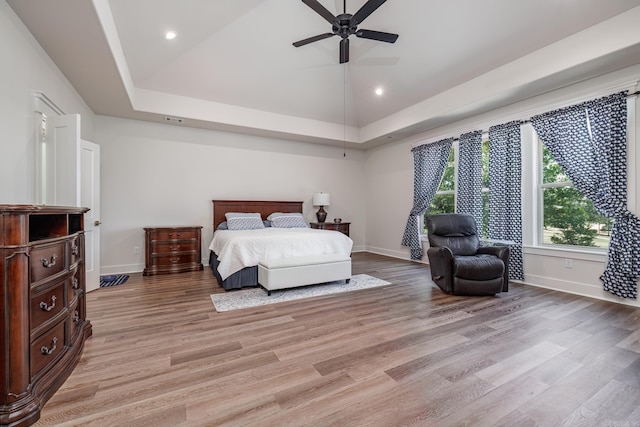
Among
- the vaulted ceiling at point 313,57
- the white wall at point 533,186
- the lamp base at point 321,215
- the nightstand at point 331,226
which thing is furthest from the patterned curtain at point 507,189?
the lamp base at point 321,215

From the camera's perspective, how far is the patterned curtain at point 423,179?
17.5ft

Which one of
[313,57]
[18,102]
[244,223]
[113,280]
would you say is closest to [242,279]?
[244,223]

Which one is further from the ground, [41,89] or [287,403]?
[41,89]

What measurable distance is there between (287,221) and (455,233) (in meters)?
2.99

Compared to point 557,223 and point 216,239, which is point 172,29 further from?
point 557,223

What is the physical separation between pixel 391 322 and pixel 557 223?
307cm

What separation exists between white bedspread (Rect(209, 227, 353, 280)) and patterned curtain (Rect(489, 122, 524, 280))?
239 cm

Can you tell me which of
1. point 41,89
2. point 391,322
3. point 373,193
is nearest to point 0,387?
point 391,322

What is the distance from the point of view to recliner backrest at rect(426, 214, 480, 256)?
4.00 metres

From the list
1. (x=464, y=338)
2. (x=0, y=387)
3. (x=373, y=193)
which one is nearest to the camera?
(x=0, y=387)

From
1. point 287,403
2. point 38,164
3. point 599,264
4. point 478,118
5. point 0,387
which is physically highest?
point 478,118

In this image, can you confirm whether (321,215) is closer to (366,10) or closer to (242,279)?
(242,279)

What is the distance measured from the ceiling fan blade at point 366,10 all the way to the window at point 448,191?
10.6ft

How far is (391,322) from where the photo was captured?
2.72 metres
